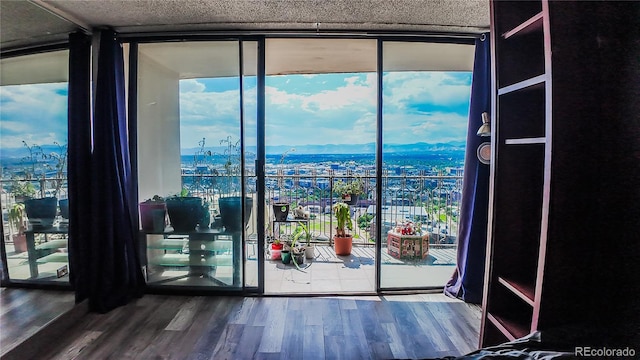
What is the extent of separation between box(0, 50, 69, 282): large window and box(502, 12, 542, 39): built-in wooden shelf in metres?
2.92

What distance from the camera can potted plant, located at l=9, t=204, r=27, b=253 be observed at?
6.94 feet

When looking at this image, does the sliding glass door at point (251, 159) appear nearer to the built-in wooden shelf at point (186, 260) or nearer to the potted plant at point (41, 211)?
the built-in wooden shelf at point (186, 260)

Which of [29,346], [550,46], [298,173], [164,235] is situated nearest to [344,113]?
[298,173]

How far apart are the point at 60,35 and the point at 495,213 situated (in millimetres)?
3303

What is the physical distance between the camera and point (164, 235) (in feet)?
9.97

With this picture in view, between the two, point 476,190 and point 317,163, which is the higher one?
point 317,163

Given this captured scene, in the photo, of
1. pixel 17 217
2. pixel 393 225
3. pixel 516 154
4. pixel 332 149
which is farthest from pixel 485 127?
pixel 17 217

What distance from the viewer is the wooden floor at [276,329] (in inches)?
83.0

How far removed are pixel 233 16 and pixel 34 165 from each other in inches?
72.9

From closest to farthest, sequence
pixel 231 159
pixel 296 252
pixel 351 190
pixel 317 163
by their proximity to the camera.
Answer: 1. pixel 231 159
2. pixel 296 252
3. pixel 351 190
4. pixel 317 163

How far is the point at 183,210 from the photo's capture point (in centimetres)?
301

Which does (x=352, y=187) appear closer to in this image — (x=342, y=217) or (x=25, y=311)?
(x=342, y=217)

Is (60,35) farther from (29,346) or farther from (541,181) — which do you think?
(541,181)

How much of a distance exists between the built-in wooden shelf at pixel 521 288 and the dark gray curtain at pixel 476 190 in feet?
5.08
